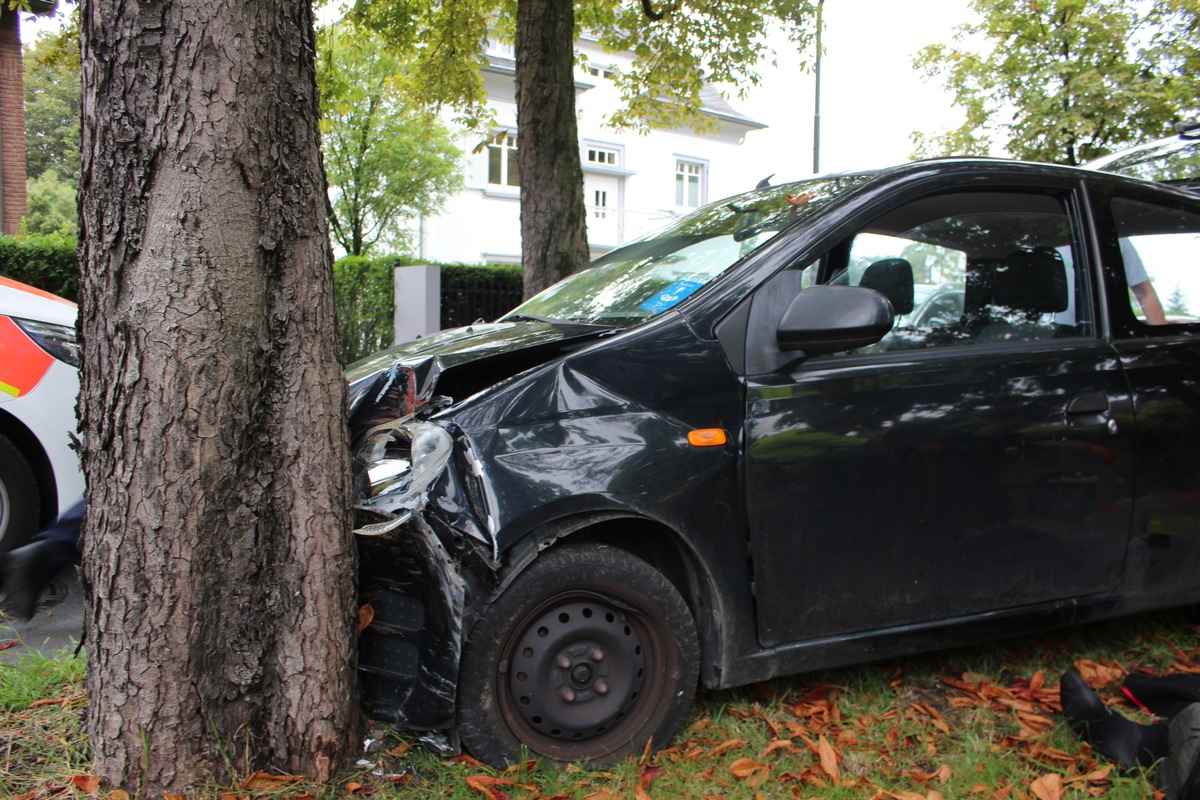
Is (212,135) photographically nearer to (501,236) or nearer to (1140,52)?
(1140,52)

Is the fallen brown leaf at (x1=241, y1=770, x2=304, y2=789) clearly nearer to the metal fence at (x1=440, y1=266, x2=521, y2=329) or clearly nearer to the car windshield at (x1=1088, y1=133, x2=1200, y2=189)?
the car windshield at (x1=1088, y1=133, x2=1200, y2=189)

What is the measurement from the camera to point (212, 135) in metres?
2.33

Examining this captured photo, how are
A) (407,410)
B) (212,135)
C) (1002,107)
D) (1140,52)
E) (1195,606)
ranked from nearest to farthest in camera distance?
(212,135), (407,410), (1195,606), (1140,52), (1002,107)

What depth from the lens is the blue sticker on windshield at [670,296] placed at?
9.96 ft

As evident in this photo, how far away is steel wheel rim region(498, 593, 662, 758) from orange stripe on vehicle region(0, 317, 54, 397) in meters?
3.07

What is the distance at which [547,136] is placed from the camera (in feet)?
25.1

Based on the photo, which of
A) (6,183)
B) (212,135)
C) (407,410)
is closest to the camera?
(212,135)

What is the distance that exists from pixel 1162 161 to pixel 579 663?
15.6ft

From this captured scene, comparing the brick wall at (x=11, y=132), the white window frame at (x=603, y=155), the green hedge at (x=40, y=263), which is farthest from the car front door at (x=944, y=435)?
the white window frame at (x=603, y=155)

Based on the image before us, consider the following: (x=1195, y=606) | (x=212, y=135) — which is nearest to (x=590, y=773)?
(x=212, y=135)

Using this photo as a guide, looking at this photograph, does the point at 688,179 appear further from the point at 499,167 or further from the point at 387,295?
the point at 387,295

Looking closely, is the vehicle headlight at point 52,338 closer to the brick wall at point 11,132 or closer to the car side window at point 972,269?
the car side window at point 972,269

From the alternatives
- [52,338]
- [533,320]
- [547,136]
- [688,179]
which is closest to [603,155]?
[688,179]

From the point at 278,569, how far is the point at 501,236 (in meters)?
25.9
